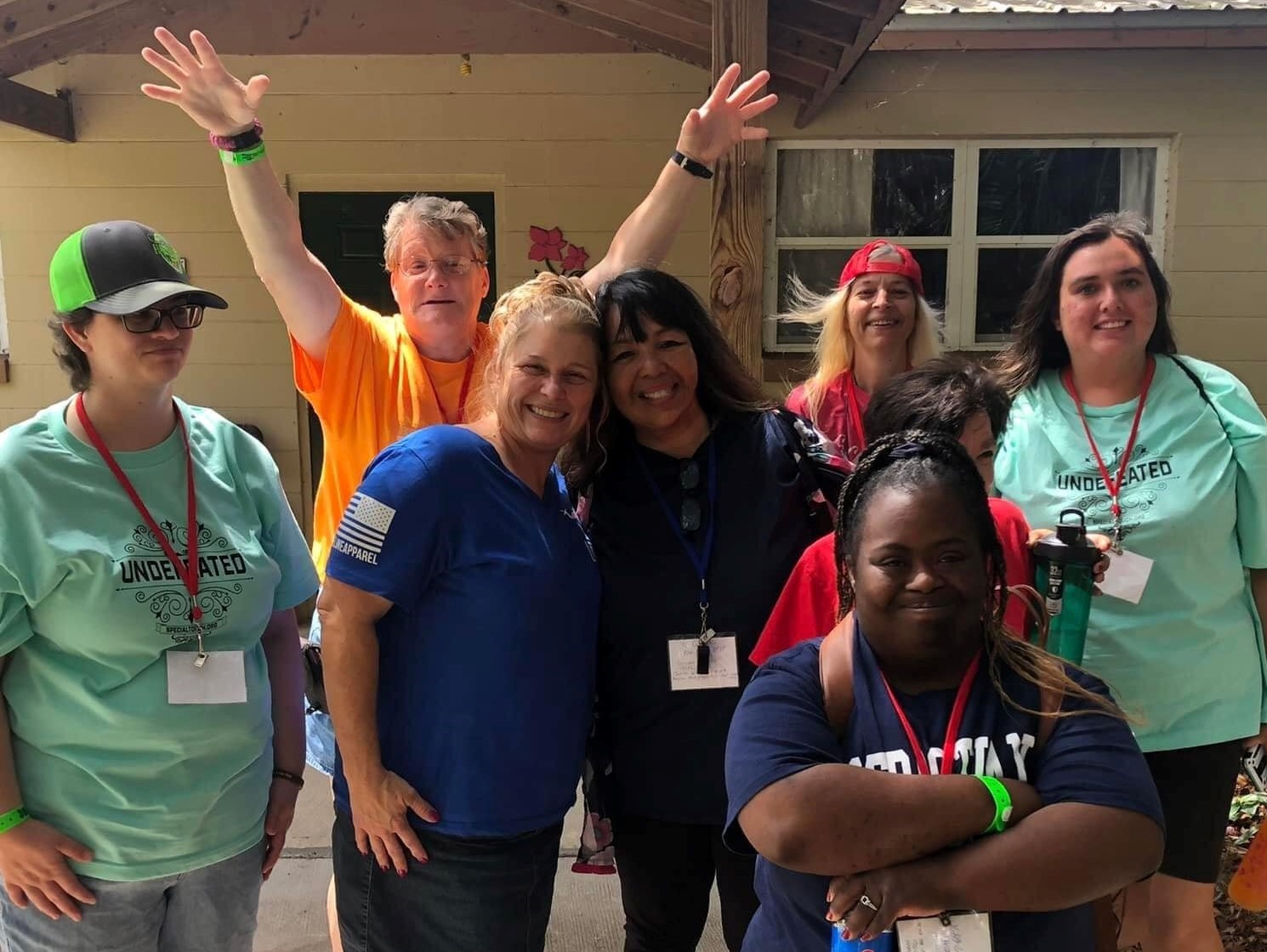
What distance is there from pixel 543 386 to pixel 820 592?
633mm

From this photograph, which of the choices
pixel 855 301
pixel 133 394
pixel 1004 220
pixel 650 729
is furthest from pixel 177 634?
pixel 1004 220

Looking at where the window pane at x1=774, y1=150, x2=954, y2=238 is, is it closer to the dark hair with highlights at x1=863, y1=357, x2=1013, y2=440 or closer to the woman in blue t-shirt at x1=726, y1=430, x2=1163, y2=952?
the dark hair with highlights at x1=863, y1=357, x2=1013, y2=440

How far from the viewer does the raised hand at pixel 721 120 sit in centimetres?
252

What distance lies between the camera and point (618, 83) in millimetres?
5062

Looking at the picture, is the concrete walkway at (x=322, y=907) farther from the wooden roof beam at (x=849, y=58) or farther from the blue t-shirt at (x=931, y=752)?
Result: the wooden roof beam at (x=849, y=58)


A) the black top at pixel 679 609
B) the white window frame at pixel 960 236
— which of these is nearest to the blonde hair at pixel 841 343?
the black top at pixel 679 609

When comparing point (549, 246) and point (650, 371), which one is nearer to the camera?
point (650, 371)

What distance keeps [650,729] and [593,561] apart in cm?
37

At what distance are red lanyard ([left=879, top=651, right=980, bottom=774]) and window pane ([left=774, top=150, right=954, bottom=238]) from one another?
4.30 metres

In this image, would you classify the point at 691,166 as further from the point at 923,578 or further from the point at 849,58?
the point at 849,58

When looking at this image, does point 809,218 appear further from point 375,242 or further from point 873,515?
point 873,515

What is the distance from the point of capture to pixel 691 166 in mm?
2516

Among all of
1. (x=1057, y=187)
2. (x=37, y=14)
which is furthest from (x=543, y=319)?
(x=1057, y=187)

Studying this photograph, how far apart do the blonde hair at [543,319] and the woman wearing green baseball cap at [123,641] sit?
21.7 inches
